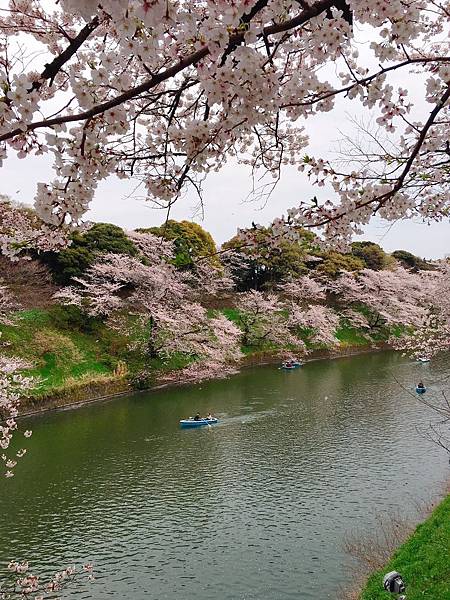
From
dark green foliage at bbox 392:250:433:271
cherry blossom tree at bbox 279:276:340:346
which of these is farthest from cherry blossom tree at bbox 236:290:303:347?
dark green foliage at bbox 392:250:433:271

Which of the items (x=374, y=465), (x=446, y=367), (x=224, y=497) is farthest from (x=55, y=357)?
(x=446, y=367)

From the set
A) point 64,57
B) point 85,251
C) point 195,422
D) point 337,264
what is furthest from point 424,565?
point 337,264

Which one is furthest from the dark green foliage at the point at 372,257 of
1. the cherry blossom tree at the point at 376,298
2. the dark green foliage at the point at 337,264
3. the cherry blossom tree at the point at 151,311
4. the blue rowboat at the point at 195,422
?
the blue rowboat at the point at 195,422

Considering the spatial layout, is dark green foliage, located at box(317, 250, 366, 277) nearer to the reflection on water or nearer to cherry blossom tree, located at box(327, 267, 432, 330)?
cherry blossom tree, located at box(327, 267, 432, 330)

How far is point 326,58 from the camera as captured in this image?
2.54 meters

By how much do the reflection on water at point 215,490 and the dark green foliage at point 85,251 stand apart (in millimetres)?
7776

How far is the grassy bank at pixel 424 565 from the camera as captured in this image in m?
5.83

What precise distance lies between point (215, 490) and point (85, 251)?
15.4 meters

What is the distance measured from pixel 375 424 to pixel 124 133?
13609 millimetres

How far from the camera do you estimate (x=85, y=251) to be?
75.3ft

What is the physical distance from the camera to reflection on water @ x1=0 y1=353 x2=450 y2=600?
757 centimetres

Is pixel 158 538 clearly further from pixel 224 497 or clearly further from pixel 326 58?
pixel 326 58

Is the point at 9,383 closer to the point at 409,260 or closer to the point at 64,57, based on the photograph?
the point at 64,57

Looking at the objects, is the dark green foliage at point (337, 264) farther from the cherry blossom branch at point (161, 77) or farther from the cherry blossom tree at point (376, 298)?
the cherry blossom branch at point (161, 77)
